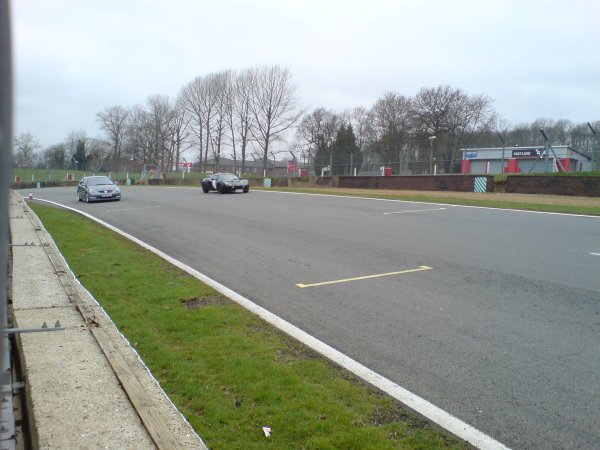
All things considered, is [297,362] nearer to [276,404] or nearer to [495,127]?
[276,404]

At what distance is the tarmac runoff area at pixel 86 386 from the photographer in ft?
10.5

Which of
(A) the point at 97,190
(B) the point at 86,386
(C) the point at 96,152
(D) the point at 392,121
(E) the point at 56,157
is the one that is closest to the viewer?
(B) the point at 86,386

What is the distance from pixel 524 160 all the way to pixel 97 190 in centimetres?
3135

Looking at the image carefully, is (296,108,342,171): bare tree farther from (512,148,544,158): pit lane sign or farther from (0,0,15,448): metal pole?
(0,0,15,448): metal pole

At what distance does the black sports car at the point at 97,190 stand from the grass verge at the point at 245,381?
20105 mm

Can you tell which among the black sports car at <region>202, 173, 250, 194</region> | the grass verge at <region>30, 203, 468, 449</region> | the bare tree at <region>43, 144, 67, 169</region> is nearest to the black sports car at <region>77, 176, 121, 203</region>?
the black sports car at <region>202, 173, 250, 194</region>

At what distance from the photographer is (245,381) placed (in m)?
4.18

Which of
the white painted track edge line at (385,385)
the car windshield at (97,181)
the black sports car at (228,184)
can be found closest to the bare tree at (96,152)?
the black sports car at (228,184)

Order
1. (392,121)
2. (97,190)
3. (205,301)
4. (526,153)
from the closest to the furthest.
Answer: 1. (205,301)
2. (97,190)
3. (526,153)
4. (392,121)

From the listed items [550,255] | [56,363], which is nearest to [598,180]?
[550,255]

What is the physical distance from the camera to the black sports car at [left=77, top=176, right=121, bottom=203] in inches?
1025

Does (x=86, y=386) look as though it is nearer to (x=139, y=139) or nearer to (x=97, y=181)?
(x=97, y=181)

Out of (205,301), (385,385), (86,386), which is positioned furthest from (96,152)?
(385,385)

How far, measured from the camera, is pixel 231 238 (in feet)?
42.2
